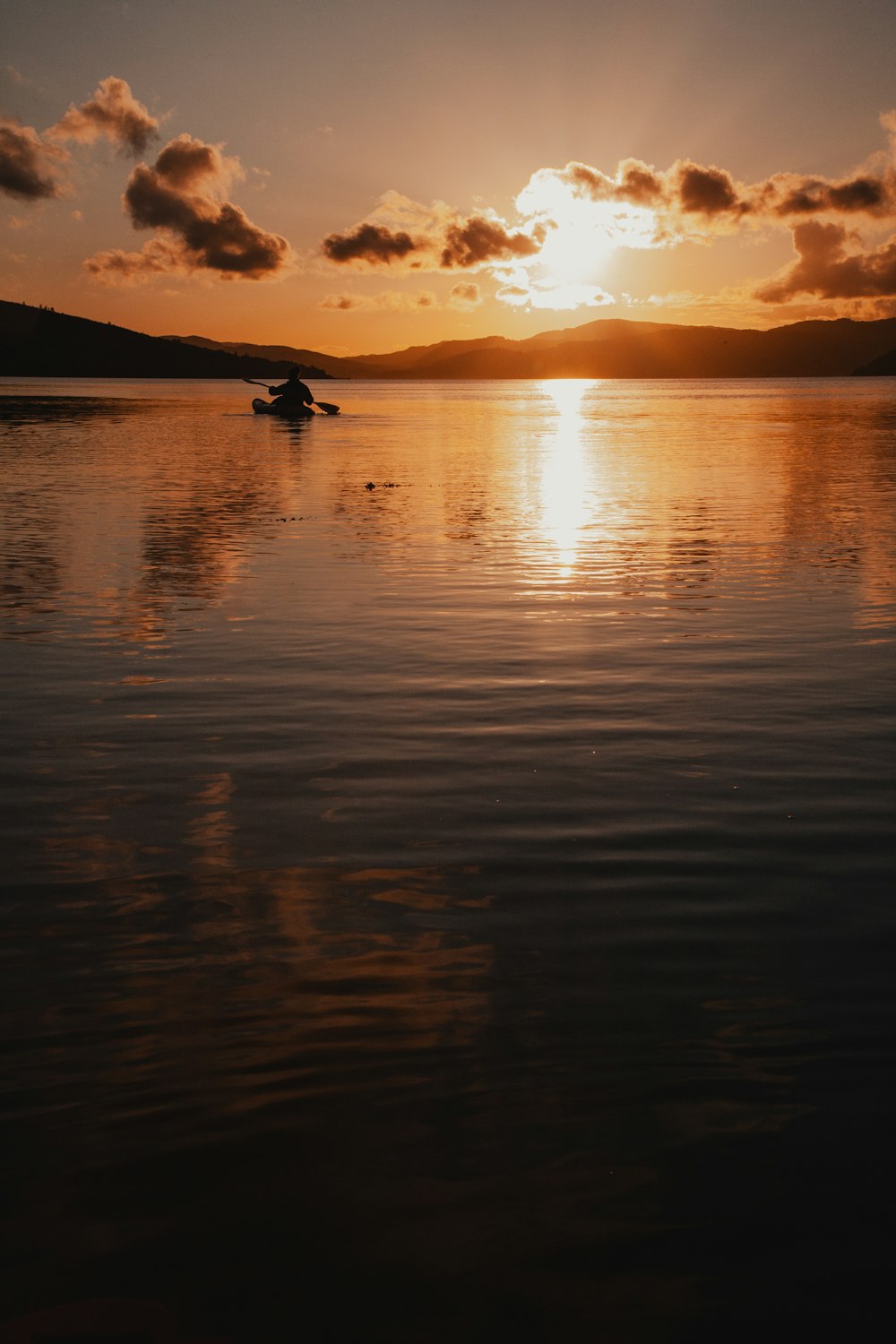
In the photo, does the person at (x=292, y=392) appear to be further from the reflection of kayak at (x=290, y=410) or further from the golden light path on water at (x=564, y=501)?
the golden light path on water at (x=564, y=501)

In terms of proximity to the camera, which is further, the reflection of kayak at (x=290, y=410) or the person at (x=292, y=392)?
the reflection of kayak at (x=290, y=410)

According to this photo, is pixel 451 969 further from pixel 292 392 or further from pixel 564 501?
pixel 292 392

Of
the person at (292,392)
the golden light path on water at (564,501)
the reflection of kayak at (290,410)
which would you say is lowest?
the golden light path on water at (564,501)

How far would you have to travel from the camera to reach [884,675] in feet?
44.5

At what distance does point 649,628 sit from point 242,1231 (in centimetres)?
1282

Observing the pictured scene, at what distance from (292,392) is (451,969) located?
79.9m

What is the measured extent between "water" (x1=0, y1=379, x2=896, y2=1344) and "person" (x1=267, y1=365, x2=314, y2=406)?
6680cm

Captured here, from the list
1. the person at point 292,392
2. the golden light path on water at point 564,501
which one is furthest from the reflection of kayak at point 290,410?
the golden light path on water at point 564,501

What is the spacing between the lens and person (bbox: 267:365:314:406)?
→ 8116 cm

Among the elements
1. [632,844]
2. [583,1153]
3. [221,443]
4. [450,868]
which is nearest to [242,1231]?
[583,1153]

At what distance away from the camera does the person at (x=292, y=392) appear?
81.2 metres

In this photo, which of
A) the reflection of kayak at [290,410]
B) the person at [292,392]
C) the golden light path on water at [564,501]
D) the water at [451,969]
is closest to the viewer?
the water at [451,969]

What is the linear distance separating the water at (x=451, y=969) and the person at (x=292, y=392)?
66.8 metres

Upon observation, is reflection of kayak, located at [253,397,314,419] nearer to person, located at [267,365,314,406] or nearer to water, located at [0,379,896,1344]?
person, located at [267,365,314,406]
